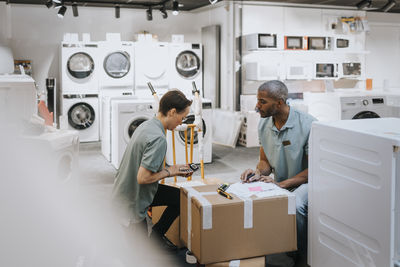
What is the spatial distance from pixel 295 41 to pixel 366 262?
6397mm

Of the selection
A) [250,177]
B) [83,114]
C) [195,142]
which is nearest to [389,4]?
[195,142]

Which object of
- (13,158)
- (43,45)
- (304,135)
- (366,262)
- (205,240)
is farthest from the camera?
(43,45)

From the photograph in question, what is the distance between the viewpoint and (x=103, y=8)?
29.8ft

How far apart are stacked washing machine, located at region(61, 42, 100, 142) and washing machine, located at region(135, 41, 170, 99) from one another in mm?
813

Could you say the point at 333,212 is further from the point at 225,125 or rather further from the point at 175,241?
the point at 225,125

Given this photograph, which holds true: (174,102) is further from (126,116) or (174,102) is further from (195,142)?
(195,142)

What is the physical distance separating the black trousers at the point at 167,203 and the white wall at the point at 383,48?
26.6ft

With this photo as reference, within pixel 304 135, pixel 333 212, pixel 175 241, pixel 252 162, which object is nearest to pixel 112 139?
pixel 252 162

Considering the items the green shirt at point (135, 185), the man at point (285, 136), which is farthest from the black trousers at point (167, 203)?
the man at point (285, 136)

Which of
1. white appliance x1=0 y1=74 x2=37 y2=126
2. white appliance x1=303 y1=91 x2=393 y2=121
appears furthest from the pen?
white appliance x1=303 y1=91 x2=393 y2=121

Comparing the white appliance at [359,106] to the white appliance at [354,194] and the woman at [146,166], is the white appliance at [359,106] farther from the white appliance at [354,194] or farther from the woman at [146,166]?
the woman at [146,166]

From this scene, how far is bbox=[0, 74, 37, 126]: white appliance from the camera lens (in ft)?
12.8

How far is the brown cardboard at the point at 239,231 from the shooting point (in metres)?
2.27

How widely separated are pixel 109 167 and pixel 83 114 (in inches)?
95.3
